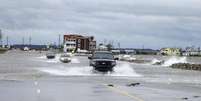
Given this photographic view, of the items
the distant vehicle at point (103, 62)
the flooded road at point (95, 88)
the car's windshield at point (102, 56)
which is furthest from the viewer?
the car's windshield at point (102, 56)

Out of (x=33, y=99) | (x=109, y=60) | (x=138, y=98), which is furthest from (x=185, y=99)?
(x=109, y=60)

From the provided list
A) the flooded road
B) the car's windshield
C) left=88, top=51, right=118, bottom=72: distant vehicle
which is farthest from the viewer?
the car's windshield

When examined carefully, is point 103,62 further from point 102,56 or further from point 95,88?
point 95,88

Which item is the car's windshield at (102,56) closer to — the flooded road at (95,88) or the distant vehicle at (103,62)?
the distant vehicle at (103,62)

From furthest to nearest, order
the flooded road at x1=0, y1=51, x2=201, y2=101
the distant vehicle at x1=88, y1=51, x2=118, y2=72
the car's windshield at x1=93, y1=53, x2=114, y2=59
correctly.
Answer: the car's windshield at x1=93, y1=53, x2=114, y2=59
the distant vehicle at x1=88, y1=51, x2=118, y2=72
the flooded road at x1=0, y1=51, x2=201, y2=101

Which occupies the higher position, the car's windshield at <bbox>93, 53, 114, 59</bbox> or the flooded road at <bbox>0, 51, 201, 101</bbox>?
the car's windshield at <bbox>93, 53, 114, 59</bbox>

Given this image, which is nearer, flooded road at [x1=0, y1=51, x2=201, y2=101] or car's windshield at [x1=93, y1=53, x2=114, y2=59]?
flooded road at [x1=0, y1=51, x2=201, y2=101]

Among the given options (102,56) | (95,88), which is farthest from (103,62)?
(95,88)

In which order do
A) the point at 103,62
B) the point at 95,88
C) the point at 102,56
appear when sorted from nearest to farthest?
the point at 95,88
the point at 103,62
the point at 102,56

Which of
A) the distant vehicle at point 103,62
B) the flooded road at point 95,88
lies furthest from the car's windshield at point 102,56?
the flooded road at point 95,88

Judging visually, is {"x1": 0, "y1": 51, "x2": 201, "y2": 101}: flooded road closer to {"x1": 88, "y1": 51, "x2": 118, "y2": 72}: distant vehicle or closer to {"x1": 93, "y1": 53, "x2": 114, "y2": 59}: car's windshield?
{"x1": 88, "y1": 51, "x2": 118, "y2": 72}: distant vehicle

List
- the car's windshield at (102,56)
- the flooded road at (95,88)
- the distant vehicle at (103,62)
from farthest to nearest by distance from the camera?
the car's windshield at (102,56) < the distant vehicle at (103,62) < the flooded road at (95,88)

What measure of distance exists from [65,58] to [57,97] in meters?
85.3

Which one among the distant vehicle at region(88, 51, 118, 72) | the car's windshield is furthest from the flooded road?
the car's windshield
